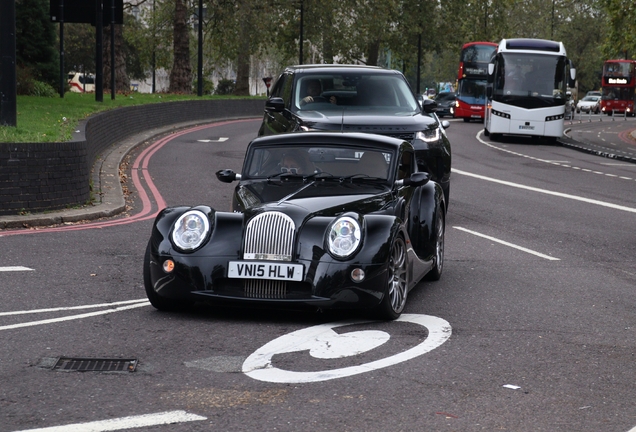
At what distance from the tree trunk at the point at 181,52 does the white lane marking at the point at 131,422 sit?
44968 mm

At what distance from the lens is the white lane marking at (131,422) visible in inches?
191

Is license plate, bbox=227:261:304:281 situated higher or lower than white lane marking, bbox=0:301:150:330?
higher

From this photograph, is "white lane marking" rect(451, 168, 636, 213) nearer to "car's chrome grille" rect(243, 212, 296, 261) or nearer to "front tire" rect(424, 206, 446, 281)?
"front tire" rect(424, 206, 446, 281)

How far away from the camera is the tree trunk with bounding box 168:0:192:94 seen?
49.1 metres

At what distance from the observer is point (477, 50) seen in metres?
58.2

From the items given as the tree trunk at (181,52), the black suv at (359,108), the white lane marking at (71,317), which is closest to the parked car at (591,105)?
the tree trunk at (181,52)

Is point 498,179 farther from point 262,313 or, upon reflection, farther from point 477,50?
point 477,50

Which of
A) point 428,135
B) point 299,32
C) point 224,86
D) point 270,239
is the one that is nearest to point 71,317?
point 270,239

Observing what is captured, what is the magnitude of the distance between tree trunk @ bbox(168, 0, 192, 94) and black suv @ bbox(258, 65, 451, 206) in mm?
34313

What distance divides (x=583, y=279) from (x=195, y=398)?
538cm

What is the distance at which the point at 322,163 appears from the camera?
8.82 meters

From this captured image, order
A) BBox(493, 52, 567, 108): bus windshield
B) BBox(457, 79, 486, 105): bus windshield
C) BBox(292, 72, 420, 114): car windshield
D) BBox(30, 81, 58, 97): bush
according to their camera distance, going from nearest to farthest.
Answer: BBox(292, 72, 420, 114): car windshield → BBox(30, 81, 58, 97): bush → BBox(493, 52, 567, 108): bus windshield → BBox(457, 79, 486, 105): bus windshield

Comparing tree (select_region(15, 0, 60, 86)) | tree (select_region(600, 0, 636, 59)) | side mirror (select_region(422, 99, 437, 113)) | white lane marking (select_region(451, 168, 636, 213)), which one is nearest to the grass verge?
side mirror (select_region(422, 99, 437, 113))

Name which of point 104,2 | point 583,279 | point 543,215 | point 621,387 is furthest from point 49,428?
point 104,2
